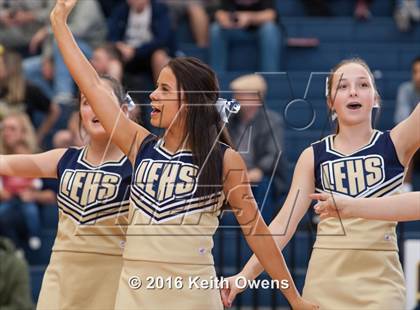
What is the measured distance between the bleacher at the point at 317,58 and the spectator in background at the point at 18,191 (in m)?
0.27

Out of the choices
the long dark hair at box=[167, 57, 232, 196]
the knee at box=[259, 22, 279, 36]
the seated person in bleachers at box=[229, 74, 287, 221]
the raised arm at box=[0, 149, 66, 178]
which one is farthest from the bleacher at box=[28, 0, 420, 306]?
the long dark hair at box=[167, 57, 232, 196]

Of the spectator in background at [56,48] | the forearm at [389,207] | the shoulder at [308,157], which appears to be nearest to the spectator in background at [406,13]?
the spectator in background at [56,48]

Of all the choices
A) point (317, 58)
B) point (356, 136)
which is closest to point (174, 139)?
point (356, 136)

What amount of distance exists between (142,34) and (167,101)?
5.31m

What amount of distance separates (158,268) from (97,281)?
23.7 inches

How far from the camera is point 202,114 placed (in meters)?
4.67

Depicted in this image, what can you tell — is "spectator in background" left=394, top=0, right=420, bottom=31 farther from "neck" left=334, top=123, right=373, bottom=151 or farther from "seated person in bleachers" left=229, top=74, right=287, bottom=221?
"neck" left=334, top=123, right=373, bottom=151

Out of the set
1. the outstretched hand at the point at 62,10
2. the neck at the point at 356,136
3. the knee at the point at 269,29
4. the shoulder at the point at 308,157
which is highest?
the outstretched hand at the point at 62,10

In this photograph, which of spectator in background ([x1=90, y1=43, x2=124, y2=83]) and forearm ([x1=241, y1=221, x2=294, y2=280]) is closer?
forearm ([x1=241, y1=221, x2=294, y2=280])

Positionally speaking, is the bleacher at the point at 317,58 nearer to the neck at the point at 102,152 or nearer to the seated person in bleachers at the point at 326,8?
the seated person in bleachers at the point at 326,8

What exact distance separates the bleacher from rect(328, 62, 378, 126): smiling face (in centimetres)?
351

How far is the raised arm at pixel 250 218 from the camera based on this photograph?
15.0ft

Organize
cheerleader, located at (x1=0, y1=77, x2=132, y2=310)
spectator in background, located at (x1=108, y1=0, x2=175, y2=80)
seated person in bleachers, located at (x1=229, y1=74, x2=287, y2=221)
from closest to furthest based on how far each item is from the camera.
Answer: cheerleader, located at (x1=0, y1=77, x2=132, y2=310)
seated person in bleachers, located at (x1=229, y1=74, x2=287, y2=221)
spectator in background, located at (x1=108, y1=0, x2=175, y2=80)

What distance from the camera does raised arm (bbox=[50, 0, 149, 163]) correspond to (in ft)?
15.3
